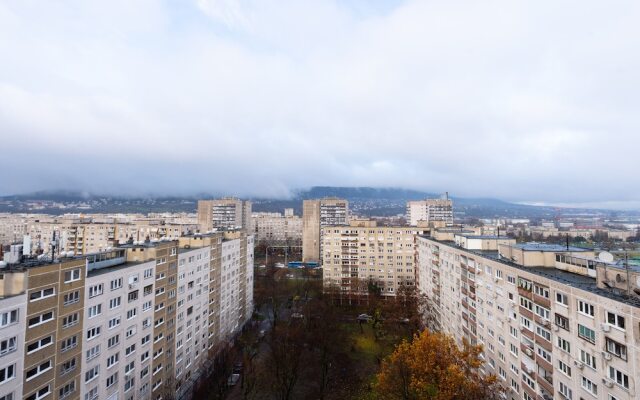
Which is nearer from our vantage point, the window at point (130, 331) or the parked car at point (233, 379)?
the window at point (130, 331)

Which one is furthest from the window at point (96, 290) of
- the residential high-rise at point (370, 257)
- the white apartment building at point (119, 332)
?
the residential high-rise at point (370, 257)

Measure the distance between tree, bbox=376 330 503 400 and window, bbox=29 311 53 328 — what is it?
2294 cm

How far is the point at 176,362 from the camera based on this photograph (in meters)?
35.1

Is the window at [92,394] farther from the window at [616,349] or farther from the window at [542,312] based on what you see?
the window at [616,349]

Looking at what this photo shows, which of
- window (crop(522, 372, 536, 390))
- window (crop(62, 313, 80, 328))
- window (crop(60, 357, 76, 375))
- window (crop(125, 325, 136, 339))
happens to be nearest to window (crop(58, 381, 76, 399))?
window (crop(60, 357, 76, 375))

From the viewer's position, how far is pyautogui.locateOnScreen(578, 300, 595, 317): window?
751 inches

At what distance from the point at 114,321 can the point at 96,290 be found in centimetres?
335

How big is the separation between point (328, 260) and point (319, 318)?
24.9 metres

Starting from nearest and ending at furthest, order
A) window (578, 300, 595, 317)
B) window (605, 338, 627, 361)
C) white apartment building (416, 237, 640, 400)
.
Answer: window (605, 338, 627, 361) → white apartment building (416, 237, 640, 400) → window (578, 300, 595, 317)

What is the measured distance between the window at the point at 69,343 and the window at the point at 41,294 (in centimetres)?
338

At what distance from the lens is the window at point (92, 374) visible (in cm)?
2359

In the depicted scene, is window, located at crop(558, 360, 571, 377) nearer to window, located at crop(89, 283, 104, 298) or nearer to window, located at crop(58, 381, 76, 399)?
window, located at crop(58, 381, 76, 399)

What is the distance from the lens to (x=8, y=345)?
59.3 ft

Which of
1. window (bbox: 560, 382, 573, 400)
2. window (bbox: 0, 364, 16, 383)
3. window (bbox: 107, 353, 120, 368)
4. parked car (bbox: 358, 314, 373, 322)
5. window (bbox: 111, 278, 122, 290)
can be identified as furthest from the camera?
parked car (bbox: 358, 314, 373, 322)
